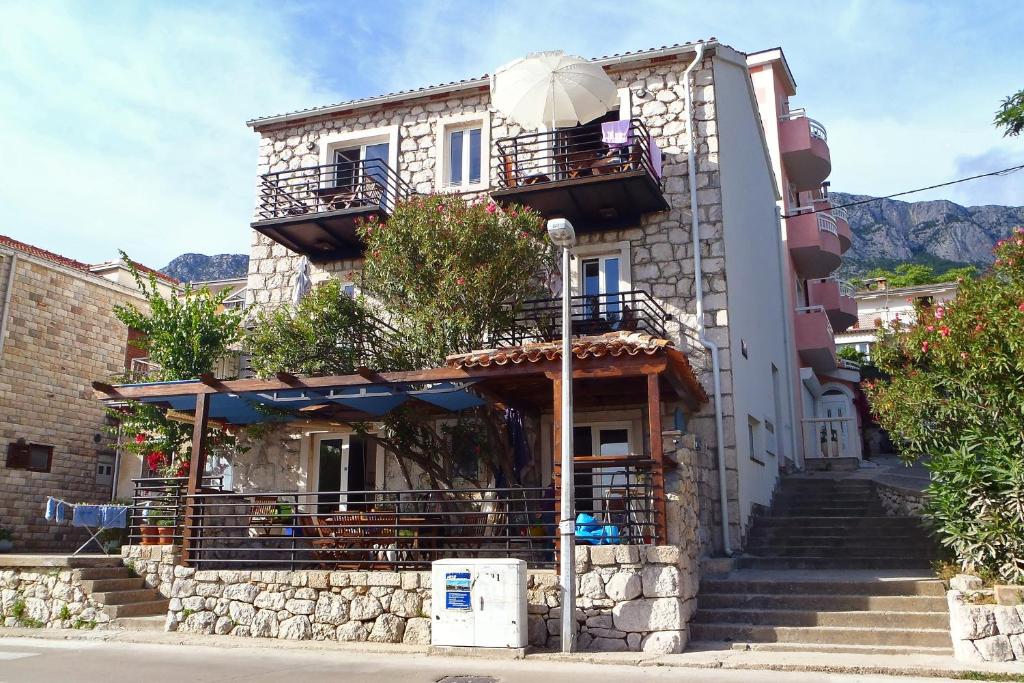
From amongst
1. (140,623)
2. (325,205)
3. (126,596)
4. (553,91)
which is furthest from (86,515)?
(553,91)

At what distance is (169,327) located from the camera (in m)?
15.5

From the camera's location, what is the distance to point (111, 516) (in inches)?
505

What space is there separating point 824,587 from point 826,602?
307 millimetres

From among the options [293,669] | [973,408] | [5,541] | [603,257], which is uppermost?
[603,257]

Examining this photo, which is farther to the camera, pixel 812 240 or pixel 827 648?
pixel 812 240

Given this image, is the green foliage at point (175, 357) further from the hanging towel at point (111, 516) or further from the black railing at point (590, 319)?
the black railing at point (590, 319)

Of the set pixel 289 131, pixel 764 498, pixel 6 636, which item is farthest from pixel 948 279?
pixel 6 636

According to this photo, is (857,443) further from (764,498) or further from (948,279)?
(948,279)

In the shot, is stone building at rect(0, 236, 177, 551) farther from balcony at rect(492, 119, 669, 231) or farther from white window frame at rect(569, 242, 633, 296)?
white window frame at rect(569, 242, 633, 296)

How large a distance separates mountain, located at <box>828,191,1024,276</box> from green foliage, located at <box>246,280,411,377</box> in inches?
3346

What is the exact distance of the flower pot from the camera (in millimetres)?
12098

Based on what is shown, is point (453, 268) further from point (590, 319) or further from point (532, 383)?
point (590, 319)

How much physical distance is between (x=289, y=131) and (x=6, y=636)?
10615 millimetres

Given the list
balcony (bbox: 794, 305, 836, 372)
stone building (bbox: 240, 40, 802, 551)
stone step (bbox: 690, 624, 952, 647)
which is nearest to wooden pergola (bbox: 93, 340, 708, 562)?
stone building (bbox: 240, 40, 802, 551)
